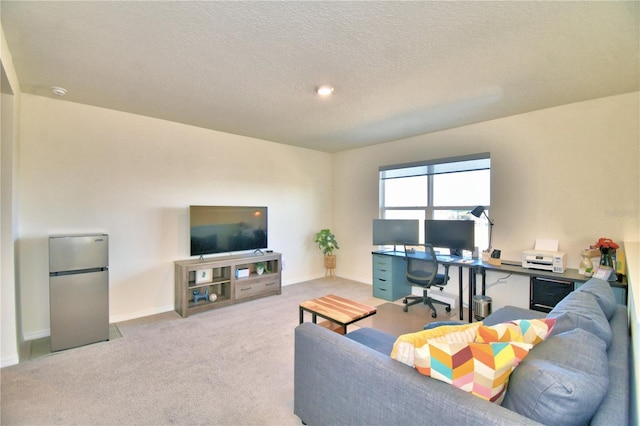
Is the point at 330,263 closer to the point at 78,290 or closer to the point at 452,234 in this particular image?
the point at 452,234

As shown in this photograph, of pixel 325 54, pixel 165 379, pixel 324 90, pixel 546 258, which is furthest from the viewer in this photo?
pixel 546 258

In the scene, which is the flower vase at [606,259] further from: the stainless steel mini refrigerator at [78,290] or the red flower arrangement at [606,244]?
the stainless steel mini refrigerator at [78,290]

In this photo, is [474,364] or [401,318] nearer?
[474,364]

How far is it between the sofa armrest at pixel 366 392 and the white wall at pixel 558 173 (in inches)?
125

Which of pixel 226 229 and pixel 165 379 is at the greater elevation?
pixel 226 229

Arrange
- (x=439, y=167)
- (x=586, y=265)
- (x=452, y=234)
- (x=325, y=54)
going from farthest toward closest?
(x=439, y=167) → (x=452, y=234) → (x=586, y=265) → (x=325, y=54)

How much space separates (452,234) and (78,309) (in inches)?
173

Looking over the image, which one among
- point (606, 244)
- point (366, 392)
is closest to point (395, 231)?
point (606, 244)

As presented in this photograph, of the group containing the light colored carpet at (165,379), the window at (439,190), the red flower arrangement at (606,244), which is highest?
the window at (439,190)

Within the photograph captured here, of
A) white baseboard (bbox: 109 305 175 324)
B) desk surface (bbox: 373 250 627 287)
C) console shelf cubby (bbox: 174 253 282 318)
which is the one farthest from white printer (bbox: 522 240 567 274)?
white baseboard (bbox: 109 305 175 324)

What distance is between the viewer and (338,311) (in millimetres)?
2428

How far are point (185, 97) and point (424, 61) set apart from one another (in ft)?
7.62

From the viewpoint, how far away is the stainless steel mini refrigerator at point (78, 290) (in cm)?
272

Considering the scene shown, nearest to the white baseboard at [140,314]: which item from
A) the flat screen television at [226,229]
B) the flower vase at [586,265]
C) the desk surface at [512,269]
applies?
the flat screen television at [226,229]
